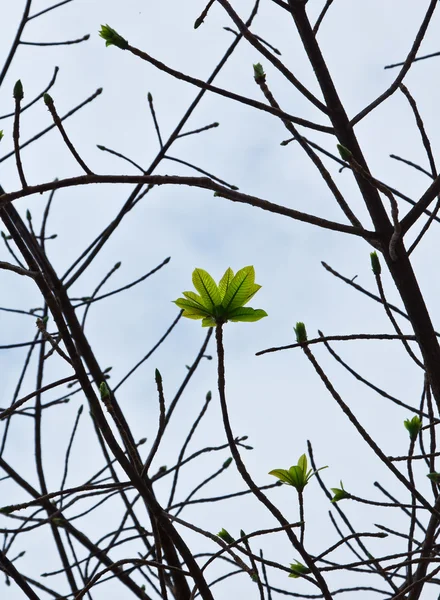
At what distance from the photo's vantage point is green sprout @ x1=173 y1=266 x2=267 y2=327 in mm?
1414

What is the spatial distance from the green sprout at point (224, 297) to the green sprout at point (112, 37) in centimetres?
55

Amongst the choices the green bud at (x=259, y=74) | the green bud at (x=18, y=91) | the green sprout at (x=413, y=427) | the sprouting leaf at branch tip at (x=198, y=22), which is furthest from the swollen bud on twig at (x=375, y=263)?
the green bud at (x=18, y=91)

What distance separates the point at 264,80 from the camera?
1633 millimetres

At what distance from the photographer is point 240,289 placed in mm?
1420

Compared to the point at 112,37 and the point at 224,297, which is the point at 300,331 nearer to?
the point at 224,297

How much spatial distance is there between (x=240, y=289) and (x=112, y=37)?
66cm

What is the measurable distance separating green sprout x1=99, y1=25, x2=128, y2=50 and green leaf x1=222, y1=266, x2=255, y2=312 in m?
0.58

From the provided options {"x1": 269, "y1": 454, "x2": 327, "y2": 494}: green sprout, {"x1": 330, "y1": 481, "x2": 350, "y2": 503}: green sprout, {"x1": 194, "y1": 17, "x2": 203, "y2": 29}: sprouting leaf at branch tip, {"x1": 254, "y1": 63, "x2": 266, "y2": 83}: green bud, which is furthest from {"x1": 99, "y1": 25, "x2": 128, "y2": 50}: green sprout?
{"x1": 330, "y1": 481, "x2": 350, "y2": 503}: green sprout

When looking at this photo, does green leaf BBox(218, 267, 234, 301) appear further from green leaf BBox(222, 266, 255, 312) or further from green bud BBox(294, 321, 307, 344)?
green bud BBox(294, 321, 307, 344)

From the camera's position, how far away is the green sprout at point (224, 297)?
1.41m

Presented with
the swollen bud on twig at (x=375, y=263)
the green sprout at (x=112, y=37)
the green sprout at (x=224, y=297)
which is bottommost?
the green sprout at (x=224, y=297)

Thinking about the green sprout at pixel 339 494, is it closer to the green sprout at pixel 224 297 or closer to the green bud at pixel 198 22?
the green sprout at pixel 224 297

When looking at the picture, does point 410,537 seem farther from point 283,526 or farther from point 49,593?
point 49,593

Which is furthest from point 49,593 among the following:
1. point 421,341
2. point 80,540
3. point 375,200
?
point 375,200
